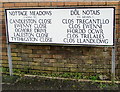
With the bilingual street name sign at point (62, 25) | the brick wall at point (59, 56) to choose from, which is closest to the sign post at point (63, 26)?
the bilingual street name sign at point (62, 25)

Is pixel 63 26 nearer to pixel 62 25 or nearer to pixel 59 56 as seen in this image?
pixel 62 25

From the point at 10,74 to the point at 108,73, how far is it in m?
1.97

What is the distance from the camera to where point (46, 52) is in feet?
13.4

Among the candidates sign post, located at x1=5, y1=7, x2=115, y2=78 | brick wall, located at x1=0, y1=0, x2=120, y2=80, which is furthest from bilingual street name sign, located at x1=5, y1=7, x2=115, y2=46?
brick wall, located at x1=0, y1=0, x2=120, y2=80

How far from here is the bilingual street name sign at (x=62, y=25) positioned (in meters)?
3.52

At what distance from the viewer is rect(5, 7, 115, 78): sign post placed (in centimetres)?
352

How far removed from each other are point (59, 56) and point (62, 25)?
0.69 metres

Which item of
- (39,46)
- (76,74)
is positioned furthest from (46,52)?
(76,74)

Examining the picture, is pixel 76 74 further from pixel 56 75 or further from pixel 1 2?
pixel 1 2

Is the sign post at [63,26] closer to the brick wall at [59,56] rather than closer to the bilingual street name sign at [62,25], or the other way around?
the bilingual street name sign at [62,25]

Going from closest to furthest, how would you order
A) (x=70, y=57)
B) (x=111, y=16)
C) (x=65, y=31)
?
(x=111, y=16)
(x=65, y=31)
(x=70, y=57)

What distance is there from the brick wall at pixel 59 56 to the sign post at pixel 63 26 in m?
0.25

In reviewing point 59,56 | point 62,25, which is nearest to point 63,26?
point 62,25

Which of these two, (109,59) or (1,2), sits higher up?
(1,2)
